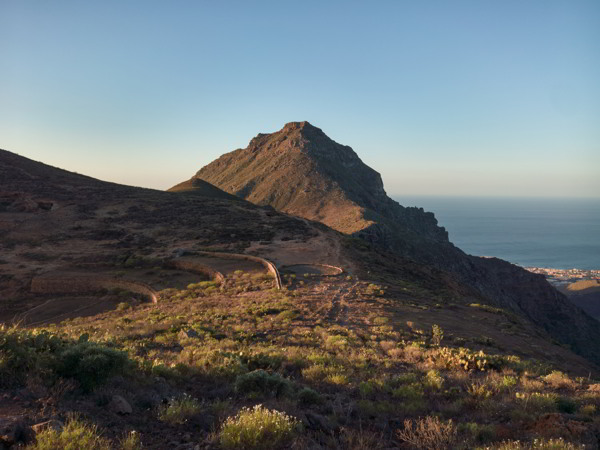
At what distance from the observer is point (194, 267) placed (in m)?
32.8

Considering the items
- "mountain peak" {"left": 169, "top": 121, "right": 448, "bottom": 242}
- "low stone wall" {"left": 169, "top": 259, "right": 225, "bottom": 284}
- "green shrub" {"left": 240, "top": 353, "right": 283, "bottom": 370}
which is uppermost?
"mountain peak" {"left": 169, "top": 121, "right": 448, "bottom": 242}

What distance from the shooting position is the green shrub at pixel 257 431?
493 centimetres

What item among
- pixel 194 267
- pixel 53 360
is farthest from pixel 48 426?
pixel 194 267

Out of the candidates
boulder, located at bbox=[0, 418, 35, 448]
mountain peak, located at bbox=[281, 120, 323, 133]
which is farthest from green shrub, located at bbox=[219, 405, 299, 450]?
mountain peak, located at bbox=[281, 120, 323, 133]

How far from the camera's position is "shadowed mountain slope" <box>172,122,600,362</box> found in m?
71.8

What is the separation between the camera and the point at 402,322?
1711 centimetres

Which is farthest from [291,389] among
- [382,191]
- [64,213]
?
[382,191]

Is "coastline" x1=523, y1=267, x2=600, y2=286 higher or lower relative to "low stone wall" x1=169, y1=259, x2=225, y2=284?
lower

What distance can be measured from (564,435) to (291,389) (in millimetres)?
4689

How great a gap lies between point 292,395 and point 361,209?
273ft

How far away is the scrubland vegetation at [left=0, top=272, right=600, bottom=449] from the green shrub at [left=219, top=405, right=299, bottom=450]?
0.7 inches

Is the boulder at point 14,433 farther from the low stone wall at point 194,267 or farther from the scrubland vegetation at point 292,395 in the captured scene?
the low stone wall at point 194,267

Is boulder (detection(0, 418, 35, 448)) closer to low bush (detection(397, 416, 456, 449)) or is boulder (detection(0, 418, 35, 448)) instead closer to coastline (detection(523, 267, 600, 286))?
→ low bush (detection(397, 416, 456, 449))

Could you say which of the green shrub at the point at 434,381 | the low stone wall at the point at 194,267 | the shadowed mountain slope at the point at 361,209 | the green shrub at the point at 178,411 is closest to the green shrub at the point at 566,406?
the green shrub at the point at 434,381
